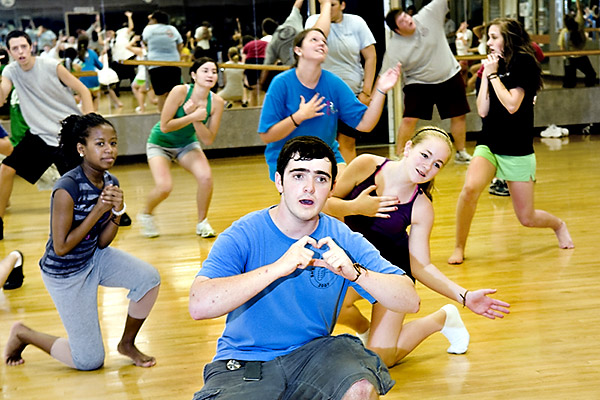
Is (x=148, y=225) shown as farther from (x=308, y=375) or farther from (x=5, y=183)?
(x=308, y=375)

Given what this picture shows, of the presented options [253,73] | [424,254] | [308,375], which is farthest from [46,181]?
[308,375]

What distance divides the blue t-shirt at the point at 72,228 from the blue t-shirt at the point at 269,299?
3.84 ft

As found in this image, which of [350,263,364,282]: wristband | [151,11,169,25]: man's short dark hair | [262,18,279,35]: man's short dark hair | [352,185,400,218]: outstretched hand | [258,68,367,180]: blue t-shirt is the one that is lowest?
[352,185,400,218]: outstretched hand

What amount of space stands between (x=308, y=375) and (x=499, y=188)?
4.81 meters

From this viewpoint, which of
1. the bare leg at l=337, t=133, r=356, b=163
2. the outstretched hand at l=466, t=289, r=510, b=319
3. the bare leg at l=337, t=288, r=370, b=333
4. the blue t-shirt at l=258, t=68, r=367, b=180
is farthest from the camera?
the bare leg at l=337, t=133, r=356, b=163

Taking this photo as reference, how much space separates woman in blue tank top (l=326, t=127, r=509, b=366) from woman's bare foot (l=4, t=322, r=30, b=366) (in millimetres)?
1415

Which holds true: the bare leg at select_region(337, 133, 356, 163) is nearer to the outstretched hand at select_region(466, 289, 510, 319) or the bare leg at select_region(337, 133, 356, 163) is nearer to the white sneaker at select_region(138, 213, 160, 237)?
the white sneaker at select_region(138, 213, 160, 237)

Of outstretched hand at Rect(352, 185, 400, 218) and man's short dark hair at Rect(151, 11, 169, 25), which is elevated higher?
man's short dark hair at Rect(151, 11, 169, 25)

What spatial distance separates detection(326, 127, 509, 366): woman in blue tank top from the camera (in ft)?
10.2

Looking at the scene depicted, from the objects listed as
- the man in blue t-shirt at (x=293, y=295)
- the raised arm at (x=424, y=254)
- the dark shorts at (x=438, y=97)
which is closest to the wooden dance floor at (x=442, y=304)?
the raised arm at (x=424, y=254)

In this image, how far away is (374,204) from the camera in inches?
123

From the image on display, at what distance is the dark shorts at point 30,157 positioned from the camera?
5867 mm

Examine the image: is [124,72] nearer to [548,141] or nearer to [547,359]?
[548,141]

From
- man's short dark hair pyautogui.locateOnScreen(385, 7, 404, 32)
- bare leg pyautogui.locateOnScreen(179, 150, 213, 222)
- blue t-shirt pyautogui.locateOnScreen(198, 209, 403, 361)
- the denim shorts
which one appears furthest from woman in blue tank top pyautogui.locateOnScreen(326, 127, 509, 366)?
man's short dark hair pyautogui.locateOnScreen(385, 7, 404, 32)
